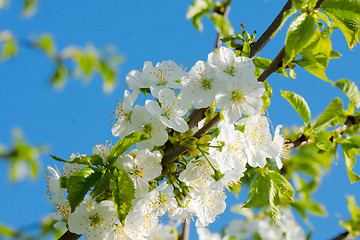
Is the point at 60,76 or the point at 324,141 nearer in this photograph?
the point at 324,141

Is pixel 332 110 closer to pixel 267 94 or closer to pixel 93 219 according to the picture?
pixel 267 94

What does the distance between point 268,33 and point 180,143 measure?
513mm

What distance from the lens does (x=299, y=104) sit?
165 cm

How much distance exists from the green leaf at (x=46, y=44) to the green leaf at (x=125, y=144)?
1.49 m

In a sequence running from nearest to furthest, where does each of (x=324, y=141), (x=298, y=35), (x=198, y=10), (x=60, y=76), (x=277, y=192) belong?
(x=298, y=35) → (x=277, y=192) → (x=198, y=10) → (x=324, y=141) → (x=60, y=76)

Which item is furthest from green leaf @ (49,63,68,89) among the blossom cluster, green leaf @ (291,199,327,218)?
green leaf @ (291,199,327,218)

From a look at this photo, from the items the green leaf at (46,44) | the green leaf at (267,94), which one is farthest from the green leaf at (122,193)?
the green leaf at (46,44)

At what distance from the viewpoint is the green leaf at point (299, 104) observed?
160 cm

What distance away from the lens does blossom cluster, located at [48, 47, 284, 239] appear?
1262 millimetres

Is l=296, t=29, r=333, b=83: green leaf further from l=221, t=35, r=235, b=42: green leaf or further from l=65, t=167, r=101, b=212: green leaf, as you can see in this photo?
l=65, t=167, r=101, b=212: green leaf

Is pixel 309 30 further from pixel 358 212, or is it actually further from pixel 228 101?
pixel 358 212

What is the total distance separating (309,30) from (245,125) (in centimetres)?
42

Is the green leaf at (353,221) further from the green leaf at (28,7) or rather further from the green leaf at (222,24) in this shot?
the green leaf at (28,7)

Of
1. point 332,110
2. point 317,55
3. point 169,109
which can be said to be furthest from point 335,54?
point 169,109
